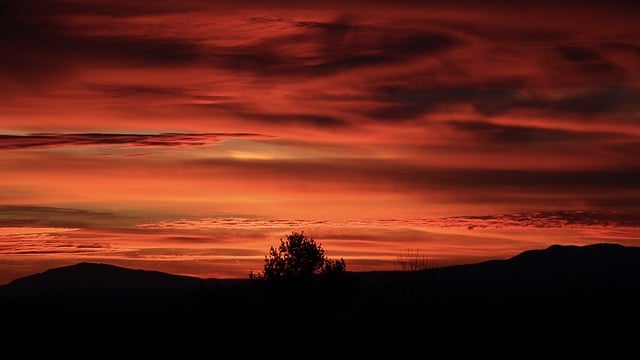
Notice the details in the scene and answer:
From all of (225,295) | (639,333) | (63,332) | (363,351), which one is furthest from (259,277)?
(639,333)

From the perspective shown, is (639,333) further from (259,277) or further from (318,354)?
(259,277)

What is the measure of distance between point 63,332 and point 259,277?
1754 cm

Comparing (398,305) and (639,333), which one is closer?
(639,333)

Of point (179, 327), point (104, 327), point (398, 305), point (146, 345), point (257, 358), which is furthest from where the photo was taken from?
point (398, 305)

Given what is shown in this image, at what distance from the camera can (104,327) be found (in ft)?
286

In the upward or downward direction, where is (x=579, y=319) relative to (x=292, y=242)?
downward

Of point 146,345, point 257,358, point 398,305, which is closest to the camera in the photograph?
point 257,358

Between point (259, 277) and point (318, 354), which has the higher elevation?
point (259, 277)

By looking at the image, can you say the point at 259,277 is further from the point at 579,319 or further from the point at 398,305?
the point at 579,319

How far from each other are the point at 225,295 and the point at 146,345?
19384 millimetres

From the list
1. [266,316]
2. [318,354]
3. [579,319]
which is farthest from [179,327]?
[579,319]

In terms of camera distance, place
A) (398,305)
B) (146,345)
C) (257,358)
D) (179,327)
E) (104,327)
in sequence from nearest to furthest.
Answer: (257,358)
(146,345)
(179,327)
(104,327)
(398,305)

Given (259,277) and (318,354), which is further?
(259,277)

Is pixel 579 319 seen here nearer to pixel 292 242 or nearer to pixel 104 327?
pixel 292 242
